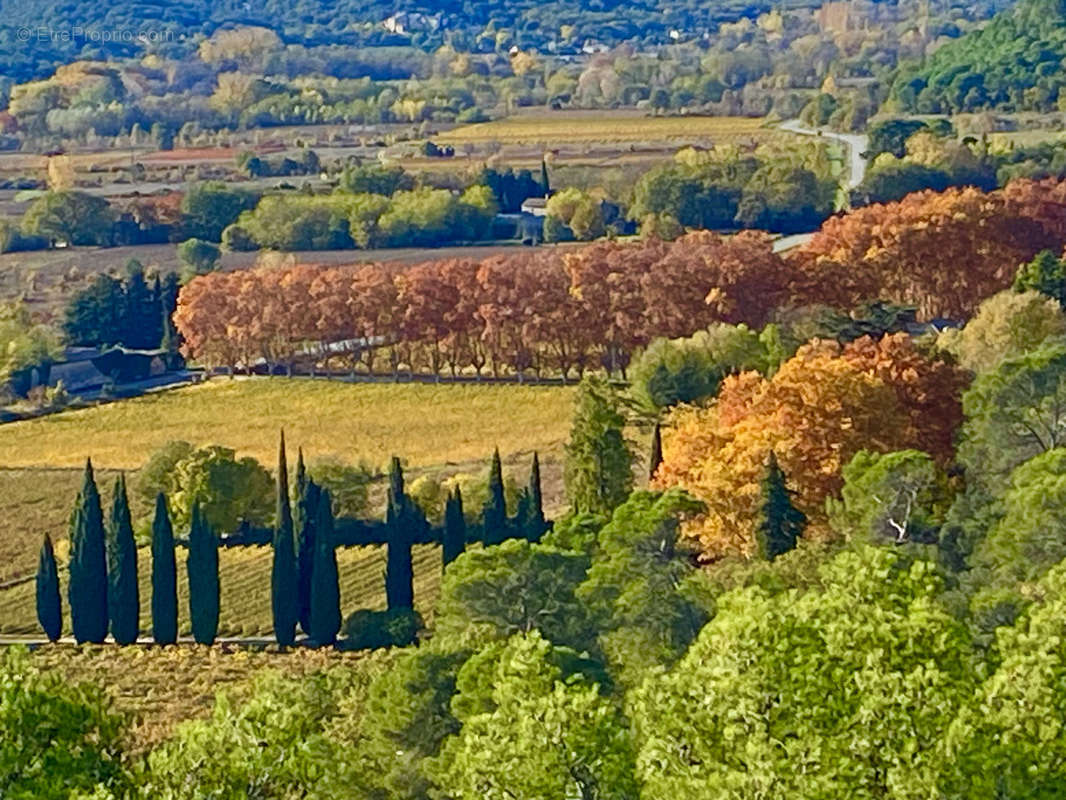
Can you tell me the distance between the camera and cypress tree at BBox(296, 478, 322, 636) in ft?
139

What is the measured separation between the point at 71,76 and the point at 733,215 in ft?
305

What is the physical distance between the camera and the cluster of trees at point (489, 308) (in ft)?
224

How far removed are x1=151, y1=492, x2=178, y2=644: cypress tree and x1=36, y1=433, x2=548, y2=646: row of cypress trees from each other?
0.02 metres

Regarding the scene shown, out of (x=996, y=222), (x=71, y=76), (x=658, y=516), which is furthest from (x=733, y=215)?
(x=71, y=76)

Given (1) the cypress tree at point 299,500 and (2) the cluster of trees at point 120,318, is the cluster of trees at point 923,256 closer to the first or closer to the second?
(2) the cluster of trees at point 120,318

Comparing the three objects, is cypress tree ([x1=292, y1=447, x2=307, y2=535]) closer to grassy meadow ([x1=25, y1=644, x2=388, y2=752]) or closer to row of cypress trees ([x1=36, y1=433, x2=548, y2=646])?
row of cypress trees ([x1=36, y1=433, x2=548, y2=646])

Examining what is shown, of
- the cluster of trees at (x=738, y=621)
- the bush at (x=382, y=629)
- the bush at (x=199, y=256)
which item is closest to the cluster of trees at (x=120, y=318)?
the bush at (x=199, y=256)

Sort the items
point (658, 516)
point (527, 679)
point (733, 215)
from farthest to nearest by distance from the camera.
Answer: point (733, 215) < point (658, 516) < point (527, 679)

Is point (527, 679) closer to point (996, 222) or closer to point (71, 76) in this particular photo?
point (996, 222)

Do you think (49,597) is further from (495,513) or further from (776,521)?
(776,521)

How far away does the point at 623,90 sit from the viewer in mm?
178000

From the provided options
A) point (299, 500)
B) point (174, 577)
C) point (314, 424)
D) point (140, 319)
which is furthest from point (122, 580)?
point (140, 319)

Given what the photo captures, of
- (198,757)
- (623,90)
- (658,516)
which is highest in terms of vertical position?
(198,757)

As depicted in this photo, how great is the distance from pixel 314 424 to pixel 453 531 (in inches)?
710
